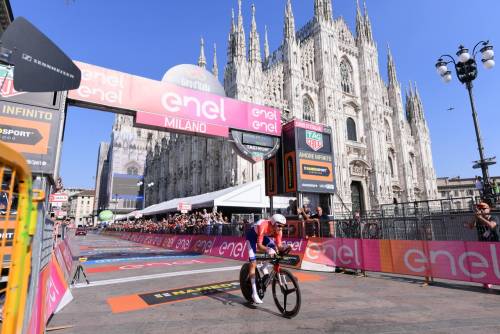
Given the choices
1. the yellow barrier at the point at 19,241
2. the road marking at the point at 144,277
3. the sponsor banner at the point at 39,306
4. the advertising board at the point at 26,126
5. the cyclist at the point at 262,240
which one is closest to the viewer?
the yellow barrier at the point at 19,241

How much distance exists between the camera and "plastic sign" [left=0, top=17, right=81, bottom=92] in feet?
12.1

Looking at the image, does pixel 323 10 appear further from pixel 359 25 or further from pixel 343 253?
pixel 343 253

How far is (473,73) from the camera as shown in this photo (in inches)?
469

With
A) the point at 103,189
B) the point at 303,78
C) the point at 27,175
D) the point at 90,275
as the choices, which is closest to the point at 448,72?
the point at 27,175

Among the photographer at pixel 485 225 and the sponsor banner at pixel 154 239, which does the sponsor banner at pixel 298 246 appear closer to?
the photographer at pixel 485 225

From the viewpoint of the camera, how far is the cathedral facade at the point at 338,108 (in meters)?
32.5

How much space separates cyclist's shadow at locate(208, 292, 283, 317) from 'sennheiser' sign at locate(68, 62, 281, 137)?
6.42 m

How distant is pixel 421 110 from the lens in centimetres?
4738

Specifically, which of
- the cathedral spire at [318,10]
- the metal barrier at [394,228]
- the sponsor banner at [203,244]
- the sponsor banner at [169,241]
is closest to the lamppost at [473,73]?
the metal barrier at [394,228]

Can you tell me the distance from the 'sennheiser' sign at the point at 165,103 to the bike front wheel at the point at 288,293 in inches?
288

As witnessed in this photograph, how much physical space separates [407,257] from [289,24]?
111 ft

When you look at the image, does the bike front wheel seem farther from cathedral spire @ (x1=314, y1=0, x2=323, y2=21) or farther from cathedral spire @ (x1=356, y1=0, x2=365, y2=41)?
cathedral spire @ (x1=356, y1=0, x2=365, y2=41)

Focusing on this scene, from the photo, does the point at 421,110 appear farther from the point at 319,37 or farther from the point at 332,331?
the point at 332,331

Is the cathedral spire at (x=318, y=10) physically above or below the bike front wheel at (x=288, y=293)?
above
